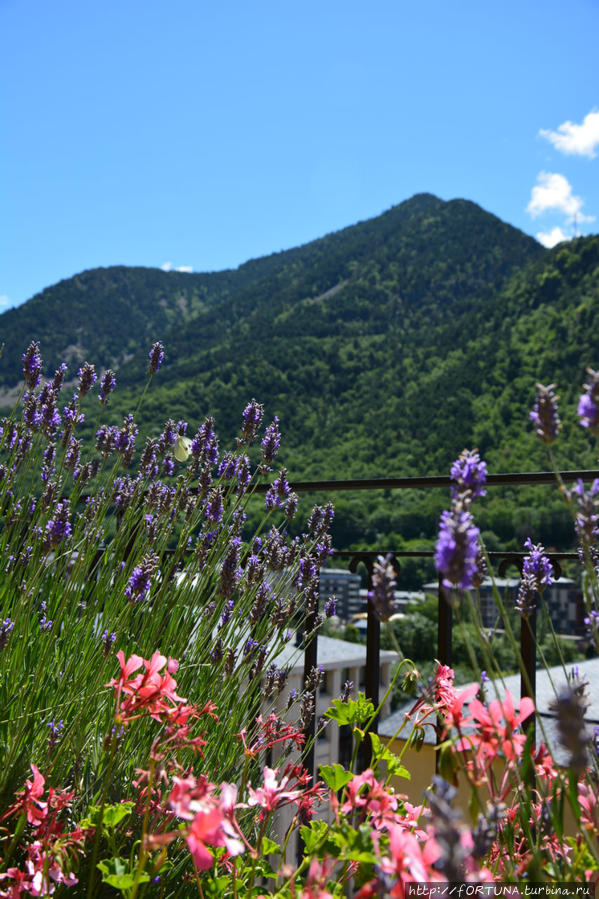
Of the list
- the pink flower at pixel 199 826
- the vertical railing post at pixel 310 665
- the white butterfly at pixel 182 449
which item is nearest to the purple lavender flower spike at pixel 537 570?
the pink flower at pixel 199 826

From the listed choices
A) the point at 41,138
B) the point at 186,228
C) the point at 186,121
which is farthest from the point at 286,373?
the point at 41,138

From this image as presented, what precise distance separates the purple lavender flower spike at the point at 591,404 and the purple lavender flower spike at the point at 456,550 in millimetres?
154

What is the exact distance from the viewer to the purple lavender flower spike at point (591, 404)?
1.93ft

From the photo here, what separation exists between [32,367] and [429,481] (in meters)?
1.11

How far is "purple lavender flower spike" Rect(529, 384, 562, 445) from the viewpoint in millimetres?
631

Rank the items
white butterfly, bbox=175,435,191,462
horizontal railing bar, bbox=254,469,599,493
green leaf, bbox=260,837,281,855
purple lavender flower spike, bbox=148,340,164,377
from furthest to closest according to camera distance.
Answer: white butterfly, bbox=175,435,191,462 → purple lavender flower spike, bbox=148,340,164,377 → horizontal railing bar, bbox=254,469,599,493 → green leaf, bbox=260,837,281,855

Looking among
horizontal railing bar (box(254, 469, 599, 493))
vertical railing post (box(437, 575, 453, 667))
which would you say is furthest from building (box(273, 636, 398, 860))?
horizontal railing bar (box(254, 469, 599, 493))

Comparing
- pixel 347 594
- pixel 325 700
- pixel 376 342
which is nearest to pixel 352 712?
pixel 325 700

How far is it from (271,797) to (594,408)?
50cm

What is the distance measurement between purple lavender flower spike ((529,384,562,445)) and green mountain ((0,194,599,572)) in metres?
18.9

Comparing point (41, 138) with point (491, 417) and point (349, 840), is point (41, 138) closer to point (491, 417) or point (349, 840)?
point (349, 840)

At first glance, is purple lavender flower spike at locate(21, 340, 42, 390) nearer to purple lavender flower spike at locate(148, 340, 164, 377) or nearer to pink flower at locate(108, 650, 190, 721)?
purple lavender flower spike at locate(148, 340, 164, 377)

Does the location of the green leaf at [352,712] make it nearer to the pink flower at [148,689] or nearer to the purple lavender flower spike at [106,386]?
the pink flower at [148,689]

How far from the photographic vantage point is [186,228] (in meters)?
55.5
